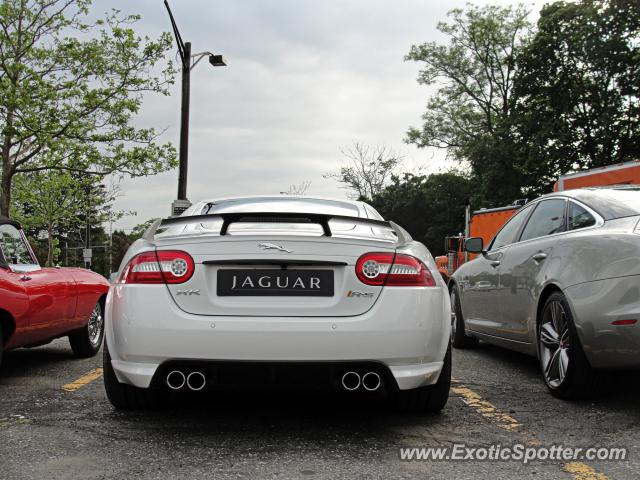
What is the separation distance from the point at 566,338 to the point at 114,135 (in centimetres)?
2185

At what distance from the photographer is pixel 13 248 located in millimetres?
6168

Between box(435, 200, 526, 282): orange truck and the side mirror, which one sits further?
box(435, 200, 526, 282): orange truck

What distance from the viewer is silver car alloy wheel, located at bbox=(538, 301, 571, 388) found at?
487cm

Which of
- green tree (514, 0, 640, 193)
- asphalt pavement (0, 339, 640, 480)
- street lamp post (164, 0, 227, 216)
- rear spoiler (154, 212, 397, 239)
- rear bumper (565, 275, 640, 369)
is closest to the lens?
asphalt pavement (0, 339, 640, 480)

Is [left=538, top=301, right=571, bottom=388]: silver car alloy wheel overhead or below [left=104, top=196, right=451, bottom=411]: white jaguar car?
below

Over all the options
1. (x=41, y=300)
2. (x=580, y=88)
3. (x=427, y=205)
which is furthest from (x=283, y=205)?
(x=427, y=205)

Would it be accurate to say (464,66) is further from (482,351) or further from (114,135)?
(482,351)

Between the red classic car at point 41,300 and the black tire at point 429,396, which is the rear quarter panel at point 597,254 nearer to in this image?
the black tire at point 429,396

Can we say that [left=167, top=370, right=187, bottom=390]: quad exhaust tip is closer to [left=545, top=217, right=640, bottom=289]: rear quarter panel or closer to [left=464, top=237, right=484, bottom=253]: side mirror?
[left=545, top=217, right=640, bottom=289]: rear quarter panel

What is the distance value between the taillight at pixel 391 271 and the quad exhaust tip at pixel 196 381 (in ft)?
3.08

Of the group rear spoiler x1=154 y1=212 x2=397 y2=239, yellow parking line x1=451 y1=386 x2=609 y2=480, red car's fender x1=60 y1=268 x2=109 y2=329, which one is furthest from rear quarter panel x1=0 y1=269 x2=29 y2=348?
yellow parking line x1=451 y1=386 x2=609 y2=480

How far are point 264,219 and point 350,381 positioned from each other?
1.13 m

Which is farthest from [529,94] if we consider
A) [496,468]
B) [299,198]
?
[496,468]

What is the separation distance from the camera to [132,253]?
156 inches
